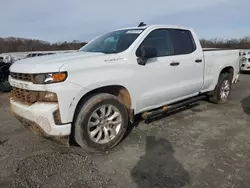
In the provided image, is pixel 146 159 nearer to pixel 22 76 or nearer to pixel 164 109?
pixel 164 109

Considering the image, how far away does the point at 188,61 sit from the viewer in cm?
471

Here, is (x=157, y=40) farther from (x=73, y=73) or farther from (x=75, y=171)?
(x=75, y=171)

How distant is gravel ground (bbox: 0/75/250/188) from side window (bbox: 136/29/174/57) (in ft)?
4.69

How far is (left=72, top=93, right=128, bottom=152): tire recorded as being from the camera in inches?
130

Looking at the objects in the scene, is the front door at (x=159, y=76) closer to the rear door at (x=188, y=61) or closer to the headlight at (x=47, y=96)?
the rear door at (x=188, y=61)

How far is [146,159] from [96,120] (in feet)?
2.97

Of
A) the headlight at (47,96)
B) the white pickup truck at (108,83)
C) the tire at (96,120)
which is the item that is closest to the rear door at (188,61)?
the white pickup truck at (108,83)

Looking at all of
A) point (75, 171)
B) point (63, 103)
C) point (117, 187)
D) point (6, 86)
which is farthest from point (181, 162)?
point (6, 86)

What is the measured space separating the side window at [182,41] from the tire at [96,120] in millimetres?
1711

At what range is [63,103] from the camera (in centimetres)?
307

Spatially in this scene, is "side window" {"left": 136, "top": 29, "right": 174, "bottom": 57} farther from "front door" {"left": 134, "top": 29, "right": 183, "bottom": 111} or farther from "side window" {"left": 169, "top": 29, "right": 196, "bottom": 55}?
"side window" {"left": 169, "top": 29, "right": 196, "bottom": 55}

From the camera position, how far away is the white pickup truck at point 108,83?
310 cm

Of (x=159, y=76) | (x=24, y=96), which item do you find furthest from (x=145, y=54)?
(x=24, y=96)

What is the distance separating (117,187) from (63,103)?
1223 millimetres
